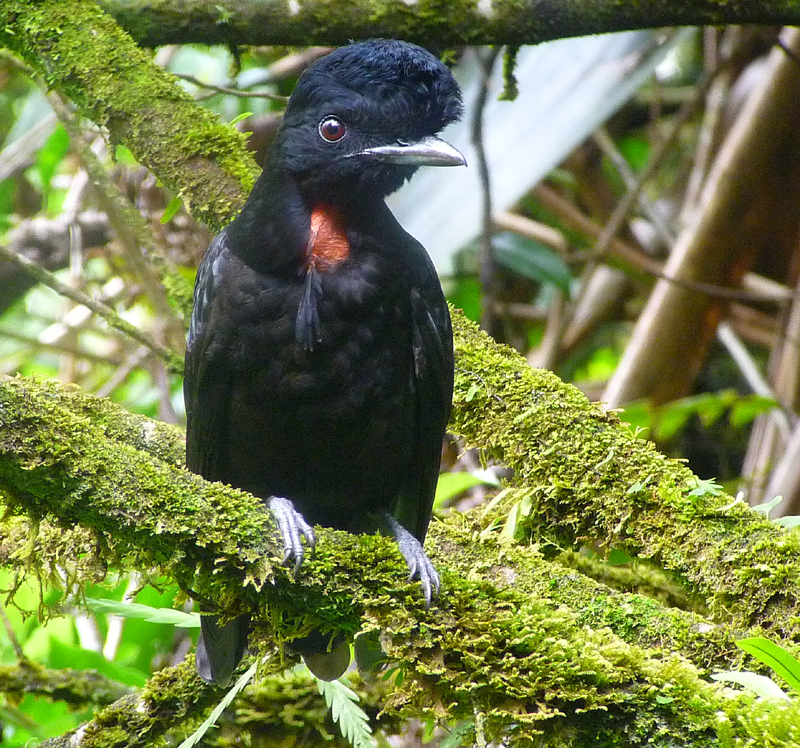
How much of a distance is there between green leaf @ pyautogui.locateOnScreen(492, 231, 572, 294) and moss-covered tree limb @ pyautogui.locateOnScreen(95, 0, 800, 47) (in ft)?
6.38

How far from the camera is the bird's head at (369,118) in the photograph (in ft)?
7.78

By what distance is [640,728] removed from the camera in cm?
168

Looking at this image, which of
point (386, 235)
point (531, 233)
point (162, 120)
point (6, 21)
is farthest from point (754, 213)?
point (6, 21)

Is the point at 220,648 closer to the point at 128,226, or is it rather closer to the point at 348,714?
the point at 348,714

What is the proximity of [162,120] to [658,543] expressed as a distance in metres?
1.90

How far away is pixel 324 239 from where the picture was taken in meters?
2.53

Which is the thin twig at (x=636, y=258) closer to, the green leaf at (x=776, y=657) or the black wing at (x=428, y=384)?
the black wing at (x=428, y=384)

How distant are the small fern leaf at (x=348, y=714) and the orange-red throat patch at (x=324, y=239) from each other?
3.76 ft

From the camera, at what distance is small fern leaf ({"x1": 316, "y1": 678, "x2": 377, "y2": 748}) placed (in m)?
2.27

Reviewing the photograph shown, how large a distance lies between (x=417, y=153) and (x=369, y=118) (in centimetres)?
16

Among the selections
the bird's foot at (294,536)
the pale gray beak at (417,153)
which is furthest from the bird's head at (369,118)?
the bird's foot at (294,536)

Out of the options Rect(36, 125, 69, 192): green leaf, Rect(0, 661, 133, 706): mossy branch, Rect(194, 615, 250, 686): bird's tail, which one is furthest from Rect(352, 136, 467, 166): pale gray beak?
Rect(36, 125, 69, 192): green leaf

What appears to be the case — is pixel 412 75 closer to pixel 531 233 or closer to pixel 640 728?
pixel 640 728

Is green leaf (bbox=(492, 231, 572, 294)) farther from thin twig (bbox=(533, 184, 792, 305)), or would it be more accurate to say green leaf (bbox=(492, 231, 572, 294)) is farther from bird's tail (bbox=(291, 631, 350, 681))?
bird's tail (bbox=(291, 631, 350, 681))
